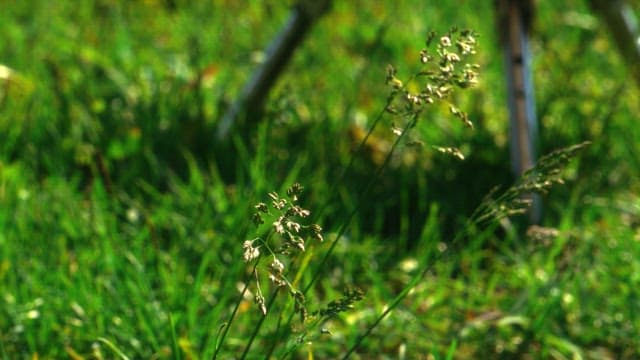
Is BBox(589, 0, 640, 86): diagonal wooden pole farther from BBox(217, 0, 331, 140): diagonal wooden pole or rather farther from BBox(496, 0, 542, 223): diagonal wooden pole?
BBox(217, 0, 331, 140): diagonal wooden pole

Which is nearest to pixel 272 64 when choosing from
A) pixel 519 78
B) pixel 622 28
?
pixel 519 78

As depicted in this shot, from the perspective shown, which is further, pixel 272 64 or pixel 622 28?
pixel 272 64

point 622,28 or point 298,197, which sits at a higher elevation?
point 622,28

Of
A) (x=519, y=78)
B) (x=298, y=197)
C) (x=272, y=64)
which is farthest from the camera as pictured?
(x=272, y=64)

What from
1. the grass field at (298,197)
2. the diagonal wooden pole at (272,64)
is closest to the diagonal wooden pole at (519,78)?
the grass field at (298,197)

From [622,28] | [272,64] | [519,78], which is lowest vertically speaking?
[272,64]

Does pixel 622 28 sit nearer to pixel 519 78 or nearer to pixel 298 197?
pixel 519 78

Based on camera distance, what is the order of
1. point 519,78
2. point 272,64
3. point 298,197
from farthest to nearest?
point 272,64
point 519,78
point 298,197
